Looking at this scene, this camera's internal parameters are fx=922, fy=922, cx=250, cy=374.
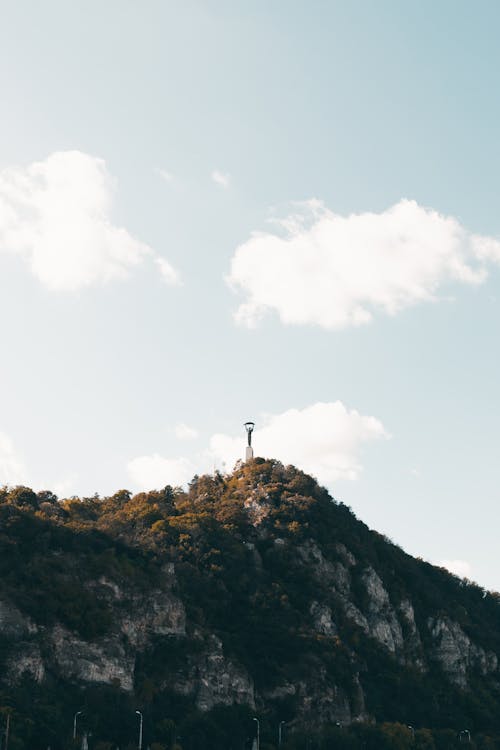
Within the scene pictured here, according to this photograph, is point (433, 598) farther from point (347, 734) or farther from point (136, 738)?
point (136, 738)

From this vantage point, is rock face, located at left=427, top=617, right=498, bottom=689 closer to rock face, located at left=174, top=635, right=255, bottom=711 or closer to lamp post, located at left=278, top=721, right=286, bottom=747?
lamp post, located at left=278, top=721, right=286, bottom=747

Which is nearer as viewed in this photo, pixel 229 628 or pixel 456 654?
pixel 229 628

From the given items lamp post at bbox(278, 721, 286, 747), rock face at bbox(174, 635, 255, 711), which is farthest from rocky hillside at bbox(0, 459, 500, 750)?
lamp post at bbox(278, 721, 286, 747)

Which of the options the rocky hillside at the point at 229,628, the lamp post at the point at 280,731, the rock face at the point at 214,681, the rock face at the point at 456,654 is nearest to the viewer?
the rocky hillside at the point at 229,628

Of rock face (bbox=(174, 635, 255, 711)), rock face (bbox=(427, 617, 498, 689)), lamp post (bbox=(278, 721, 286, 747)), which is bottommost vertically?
lamp post (bbox=(278, 721, 286, 747))

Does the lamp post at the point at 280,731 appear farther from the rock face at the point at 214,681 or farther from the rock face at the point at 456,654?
the rock face at the point at 456,654

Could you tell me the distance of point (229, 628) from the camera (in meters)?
145

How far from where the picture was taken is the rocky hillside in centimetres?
12088

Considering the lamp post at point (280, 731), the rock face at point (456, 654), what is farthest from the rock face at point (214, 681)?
the rock face at point (456, 654)

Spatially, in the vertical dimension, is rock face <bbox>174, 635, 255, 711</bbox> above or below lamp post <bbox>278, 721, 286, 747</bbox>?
above

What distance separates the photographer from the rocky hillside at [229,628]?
12088cm

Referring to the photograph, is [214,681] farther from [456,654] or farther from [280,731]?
[456,654]

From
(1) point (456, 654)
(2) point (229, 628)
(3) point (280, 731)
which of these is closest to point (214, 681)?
(3) point (280, 731)

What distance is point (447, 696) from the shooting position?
155 m
